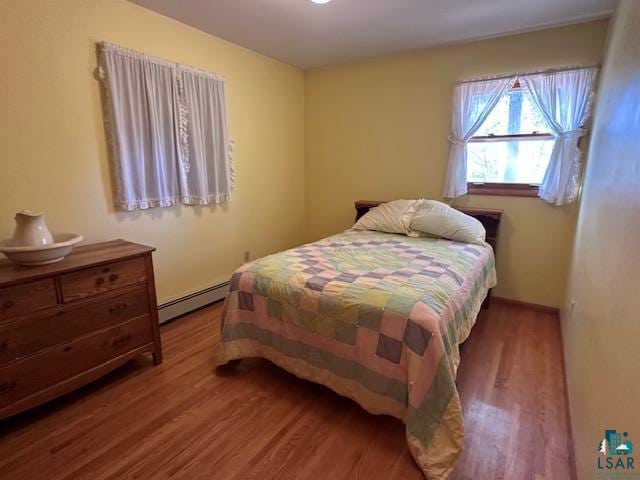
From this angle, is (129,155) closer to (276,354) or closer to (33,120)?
(33,120)

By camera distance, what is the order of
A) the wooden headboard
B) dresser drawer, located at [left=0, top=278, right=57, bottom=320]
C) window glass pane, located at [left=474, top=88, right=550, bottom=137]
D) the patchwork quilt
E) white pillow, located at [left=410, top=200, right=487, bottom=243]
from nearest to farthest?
the patchwork quilt → dresser drawer, located at [left=0, top=278, right=57, bottom=320] → white pillow, located at [left=410, top=200, right=487, bottom=243] → window glass pane, located at [left=474, top=88, right=550, bottom=137] → the wooden headboard

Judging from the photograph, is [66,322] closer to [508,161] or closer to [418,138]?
[418,138]

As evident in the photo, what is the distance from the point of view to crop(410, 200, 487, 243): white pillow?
274 cm

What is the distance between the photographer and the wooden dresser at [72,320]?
62.5 inches

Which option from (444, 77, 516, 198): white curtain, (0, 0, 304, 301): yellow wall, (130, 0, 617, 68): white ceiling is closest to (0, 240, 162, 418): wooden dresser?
(0, 0, 304, 301): yellow wall

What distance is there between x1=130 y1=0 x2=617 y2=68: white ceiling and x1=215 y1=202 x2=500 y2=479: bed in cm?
A: 178

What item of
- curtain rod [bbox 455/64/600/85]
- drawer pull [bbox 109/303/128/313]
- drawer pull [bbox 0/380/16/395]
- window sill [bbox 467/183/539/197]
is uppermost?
curtain rod [bbox 455/64/600/85]

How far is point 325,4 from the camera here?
7.74 ft

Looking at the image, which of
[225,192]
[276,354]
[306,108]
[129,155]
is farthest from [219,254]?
[306,108]

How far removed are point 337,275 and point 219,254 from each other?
68.8 inches

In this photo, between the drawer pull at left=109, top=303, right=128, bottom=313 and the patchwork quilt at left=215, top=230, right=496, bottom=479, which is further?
the drawer pull at left=109, top=303, right=128, bottom=313

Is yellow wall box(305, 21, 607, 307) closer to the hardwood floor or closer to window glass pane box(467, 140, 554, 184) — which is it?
window glass pane box(467, 140, 554, 184)

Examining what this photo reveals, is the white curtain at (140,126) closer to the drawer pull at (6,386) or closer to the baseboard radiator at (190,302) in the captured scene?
the baseboard radiator at (190,302)

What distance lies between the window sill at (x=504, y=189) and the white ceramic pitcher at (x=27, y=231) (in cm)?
330
